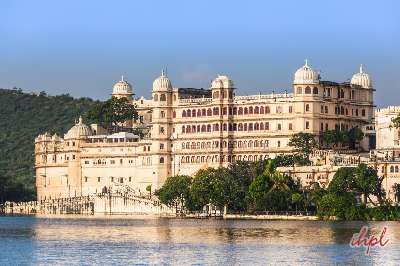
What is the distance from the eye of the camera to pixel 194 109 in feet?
Result: 536

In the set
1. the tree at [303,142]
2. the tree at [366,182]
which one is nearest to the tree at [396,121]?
the tree at [303,142]

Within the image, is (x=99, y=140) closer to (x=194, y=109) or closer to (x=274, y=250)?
(x=194, y=109)

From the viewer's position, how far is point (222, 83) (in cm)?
16050

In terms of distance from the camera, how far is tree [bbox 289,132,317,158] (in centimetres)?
15025

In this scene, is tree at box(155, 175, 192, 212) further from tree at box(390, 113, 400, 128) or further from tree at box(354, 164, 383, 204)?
tree at box(390, 113, 400, 128)

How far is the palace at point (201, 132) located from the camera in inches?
6147

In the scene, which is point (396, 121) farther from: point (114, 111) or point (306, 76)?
point (114, 111)

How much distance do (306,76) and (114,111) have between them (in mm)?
30674

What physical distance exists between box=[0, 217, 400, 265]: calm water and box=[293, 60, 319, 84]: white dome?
2884cm

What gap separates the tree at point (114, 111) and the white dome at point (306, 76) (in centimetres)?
2882

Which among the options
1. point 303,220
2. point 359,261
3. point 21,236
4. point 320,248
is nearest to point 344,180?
point 303,220

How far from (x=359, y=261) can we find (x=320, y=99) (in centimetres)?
7513

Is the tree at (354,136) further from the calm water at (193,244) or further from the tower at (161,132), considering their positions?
the calm water at (193,244)

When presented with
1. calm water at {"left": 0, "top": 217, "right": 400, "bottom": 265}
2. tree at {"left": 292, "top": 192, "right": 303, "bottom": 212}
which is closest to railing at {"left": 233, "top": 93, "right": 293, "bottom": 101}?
tree at {"left": 292, "top": 192, "right": 303, "bottom": 212}
